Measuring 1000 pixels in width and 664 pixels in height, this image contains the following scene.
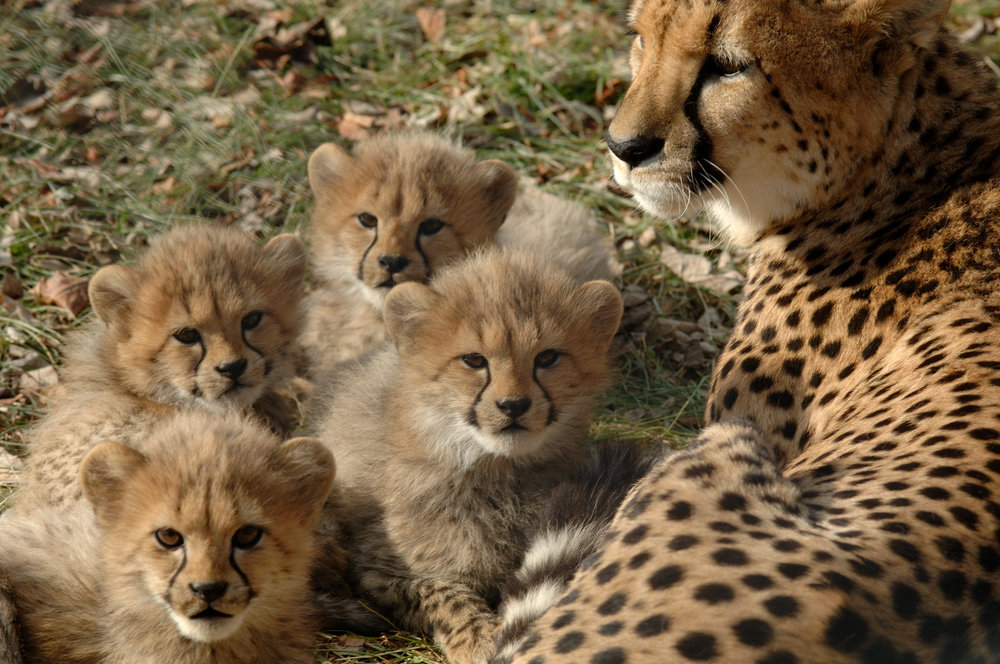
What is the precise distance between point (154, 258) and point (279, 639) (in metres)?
1.31

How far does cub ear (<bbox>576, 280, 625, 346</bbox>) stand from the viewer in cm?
324

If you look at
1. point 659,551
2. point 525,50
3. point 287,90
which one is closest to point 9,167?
point 287,90

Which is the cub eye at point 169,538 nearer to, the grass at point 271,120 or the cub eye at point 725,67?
the cub eye at point 725,67

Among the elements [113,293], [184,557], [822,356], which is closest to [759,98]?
[822,356]

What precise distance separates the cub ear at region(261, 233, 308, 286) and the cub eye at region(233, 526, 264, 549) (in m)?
1.29

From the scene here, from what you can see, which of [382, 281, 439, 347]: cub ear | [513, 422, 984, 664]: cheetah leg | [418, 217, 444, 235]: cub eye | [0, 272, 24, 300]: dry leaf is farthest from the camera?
[0, 272, 24, 300]: dry leaf

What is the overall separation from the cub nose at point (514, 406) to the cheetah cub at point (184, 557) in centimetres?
47

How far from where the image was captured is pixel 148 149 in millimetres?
5062

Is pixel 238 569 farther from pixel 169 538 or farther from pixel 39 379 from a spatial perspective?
pixel 39 379

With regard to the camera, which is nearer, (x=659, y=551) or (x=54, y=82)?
(x=659, y=551)

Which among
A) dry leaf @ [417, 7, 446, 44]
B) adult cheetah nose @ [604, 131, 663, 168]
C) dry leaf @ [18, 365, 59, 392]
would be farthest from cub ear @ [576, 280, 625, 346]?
dry leaf @ [417, 7, 446, 44]

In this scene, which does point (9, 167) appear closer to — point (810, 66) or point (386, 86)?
point (386, 86)

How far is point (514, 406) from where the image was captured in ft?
9.61

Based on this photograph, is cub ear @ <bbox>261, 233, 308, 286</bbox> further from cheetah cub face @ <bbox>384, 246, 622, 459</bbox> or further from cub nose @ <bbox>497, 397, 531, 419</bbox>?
cub nose @ <bbox>497, 397, 531, 419</bbox>
